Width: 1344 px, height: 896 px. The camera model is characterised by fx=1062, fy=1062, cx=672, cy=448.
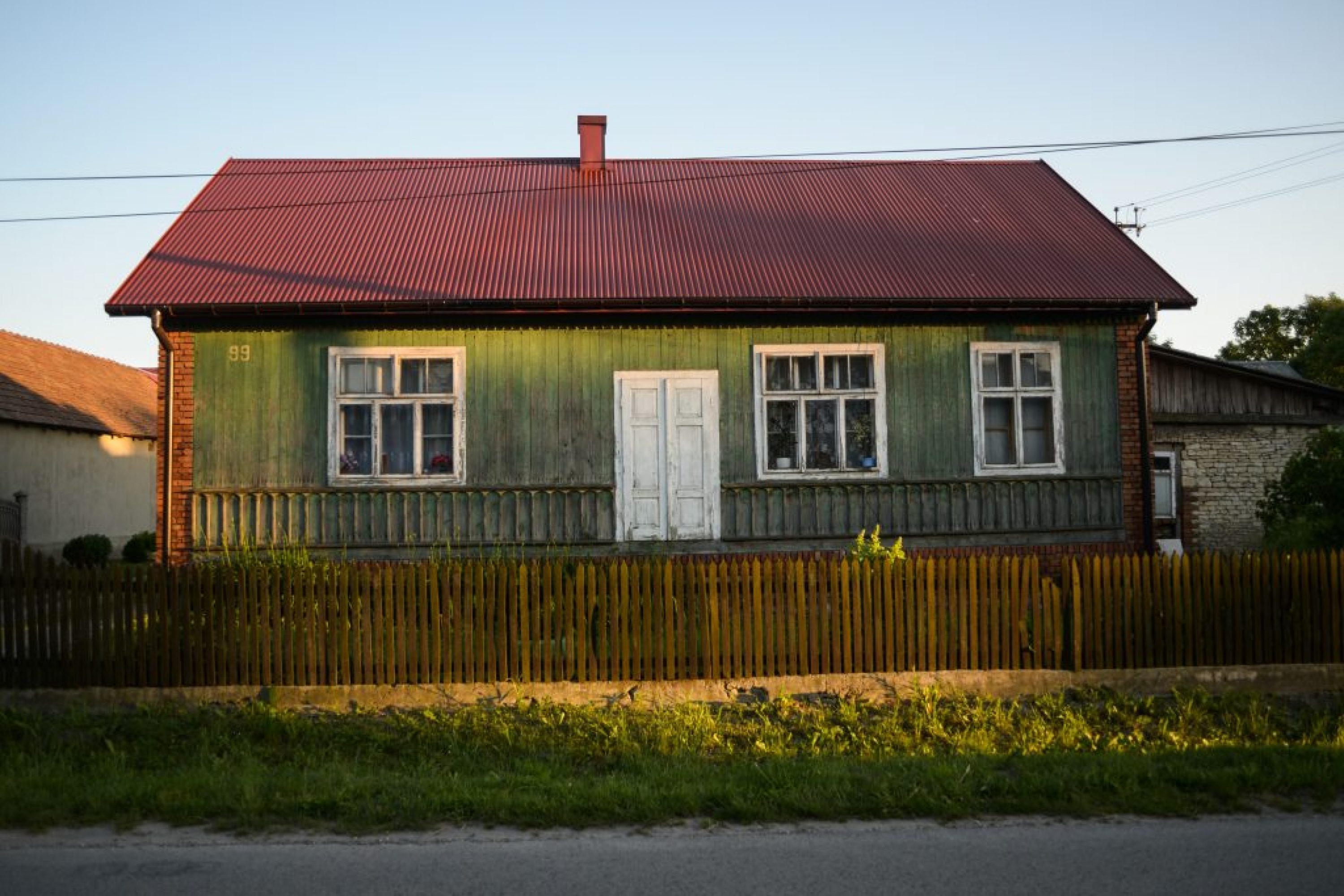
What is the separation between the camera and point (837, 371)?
13641 millimetres

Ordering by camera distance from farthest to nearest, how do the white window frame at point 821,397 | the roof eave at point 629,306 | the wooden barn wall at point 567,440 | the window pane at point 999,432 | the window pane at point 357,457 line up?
the window pane at point 999,432 → the white window frame at point 821,397 → the window pane at point 357,457 → the wooden barn wall at point 567,440 → the roof eave at point 629,306

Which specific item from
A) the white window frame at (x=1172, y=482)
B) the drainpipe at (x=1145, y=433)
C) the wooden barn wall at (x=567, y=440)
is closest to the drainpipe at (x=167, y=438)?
the wooden barn wall at (x=567, y=440)

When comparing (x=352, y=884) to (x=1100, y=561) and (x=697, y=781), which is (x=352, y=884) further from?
(x=1100, y=561)

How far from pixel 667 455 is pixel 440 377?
3.00 meters

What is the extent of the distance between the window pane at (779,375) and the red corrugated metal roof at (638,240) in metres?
0.85

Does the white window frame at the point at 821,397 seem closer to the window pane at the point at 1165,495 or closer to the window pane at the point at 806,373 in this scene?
the window pane at the point at 806,373

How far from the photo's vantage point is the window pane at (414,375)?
13242mm

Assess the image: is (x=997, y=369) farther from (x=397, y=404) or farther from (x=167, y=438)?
(x=167, y=438)

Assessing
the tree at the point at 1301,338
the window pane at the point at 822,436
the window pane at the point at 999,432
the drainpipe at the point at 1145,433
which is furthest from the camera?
the tree at the point at 1301,338

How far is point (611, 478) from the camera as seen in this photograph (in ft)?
43.2

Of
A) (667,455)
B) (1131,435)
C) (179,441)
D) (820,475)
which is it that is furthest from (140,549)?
(1131,435)

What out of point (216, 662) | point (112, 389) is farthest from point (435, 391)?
point (112, 389)

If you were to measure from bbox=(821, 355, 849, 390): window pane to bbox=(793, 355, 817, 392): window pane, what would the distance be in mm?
155

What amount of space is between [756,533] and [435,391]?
437 cm
